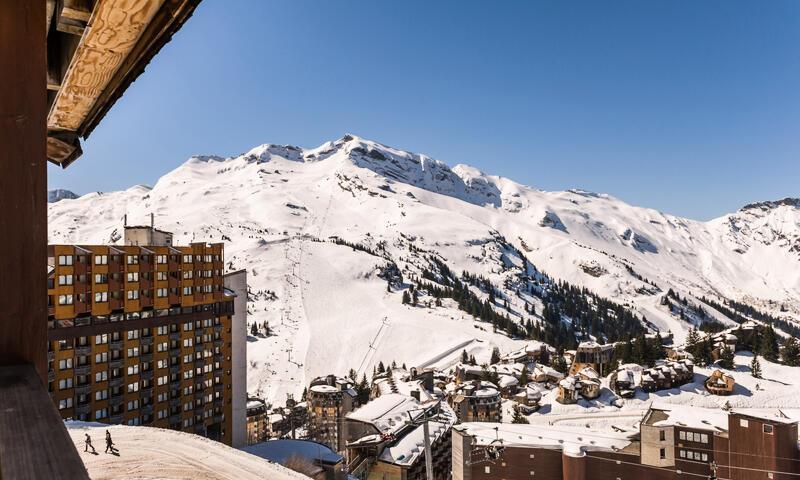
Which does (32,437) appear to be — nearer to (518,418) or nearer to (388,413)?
(388,413)

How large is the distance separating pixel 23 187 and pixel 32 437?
0.89m

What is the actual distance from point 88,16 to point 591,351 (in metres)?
93.8

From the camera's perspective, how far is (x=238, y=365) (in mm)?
40156

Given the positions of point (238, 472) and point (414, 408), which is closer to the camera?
point (238, 472)

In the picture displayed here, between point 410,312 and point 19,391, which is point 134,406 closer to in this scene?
point 19,391

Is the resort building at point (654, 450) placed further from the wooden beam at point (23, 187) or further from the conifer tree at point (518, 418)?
the wooden beam at point (23, 187)

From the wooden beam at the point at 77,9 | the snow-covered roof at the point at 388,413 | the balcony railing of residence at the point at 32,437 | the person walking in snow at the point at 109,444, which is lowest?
the snow-covered roof at the point at 388,413

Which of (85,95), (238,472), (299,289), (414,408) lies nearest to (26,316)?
(85,95)

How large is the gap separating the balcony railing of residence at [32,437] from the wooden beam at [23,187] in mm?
260

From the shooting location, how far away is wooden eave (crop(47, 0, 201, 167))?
76.7 inches

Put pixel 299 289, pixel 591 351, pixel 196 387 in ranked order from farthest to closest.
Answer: pixel 299 289, pixel 591 351, pixel 196 387

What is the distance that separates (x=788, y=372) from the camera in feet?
215

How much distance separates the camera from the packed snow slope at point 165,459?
50.8 ft

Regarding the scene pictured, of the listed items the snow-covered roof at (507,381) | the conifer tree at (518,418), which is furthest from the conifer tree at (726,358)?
the conifer tree at (518,418)
